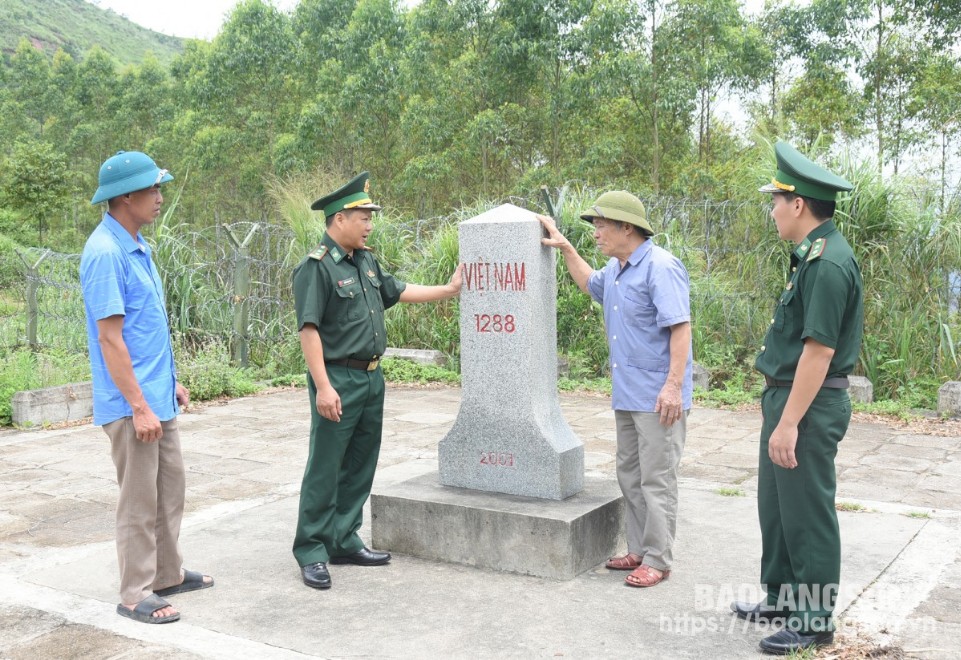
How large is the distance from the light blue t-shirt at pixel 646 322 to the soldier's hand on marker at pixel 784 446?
0.75m

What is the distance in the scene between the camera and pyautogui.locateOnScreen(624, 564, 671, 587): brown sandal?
4117 millimetres

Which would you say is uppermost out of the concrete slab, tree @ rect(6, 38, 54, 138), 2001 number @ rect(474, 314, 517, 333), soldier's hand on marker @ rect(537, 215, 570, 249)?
tree @ rect(6, 38, 54, 138)

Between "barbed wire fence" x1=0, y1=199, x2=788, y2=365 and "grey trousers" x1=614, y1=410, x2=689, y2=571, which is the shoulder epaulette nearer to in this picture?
"grey trousers" x1=614, y1=410, x2=689, y2=571

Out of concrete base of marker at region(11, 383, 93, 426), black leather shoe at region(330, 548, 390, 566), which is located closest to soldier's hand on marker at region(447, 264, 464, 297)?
black leather shoe at region(330, 548, 390, 566)

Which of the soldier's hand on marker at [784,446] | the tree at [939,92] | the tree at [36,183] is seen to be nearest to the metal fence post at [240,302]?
the soldier's hand on marker at [784,446]

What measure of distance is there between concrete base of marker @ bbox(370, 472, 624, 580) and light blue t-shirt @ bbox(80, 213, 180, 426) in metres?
1.28

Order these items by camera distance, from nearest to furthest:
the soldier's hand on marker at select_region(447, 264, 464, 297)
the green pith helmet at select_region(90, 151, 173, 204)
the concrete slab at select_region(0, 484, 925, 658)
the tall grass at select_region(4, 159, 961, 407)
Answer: the concrete slab at select_region(0, 484, 925, 658) → the green pith helmet at select_region(90, 151, 173, 204) → the soldier's hand on marker at select_region(447, 264, 464, 297) → the tall grass at select_region(4, 159, 961, 407)

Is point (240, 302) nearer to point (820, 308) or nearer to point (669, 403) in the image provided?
point (669, 403)

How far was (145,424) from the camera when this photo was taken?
376cm

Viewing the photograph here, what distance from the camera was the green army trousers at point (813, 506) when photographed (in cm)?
333

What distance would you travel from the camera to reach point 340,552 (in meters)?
4.54

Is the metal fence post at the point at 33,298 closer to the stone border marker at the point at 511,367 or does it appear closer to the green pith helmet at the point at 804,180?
the stone border marker at the point at 511,367

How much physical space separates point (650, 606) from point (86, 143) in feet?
133

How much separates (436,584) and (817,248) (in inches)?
87.6
